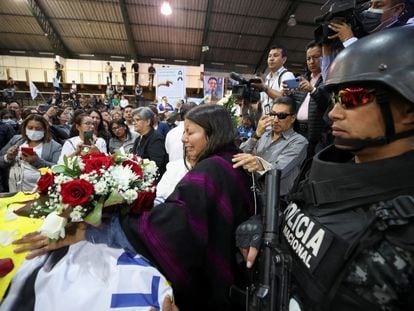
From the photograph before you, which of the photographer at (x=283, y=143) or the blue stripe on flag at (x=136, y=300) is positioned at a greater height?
the photographer at (x=283, y=143)

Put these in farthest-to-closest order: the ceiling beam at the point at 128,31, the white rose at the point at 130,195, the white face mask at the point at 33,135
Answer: the ceiling beam at the point at 128,31, the white face mask at the point at 33,135, the white rose at the point at 130,195

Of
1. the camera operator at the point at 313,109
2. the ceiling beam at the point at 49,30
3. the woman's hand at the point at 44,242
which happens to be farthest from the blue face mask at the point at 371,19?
the ceiling beam at the point at 49,30

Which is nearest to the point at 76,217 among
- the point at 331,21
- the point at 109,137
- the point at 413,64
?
the point at 413,64

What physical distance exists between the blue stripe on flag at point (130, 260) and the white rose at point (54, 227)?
10.1 inches

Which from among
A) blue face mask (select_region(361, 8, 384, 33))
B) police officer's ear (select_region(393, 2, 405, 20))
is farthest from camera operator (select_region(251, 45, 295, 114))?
police officer's ear (select_region(393, 2, 405, 20))

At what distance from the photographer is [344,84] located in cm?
100

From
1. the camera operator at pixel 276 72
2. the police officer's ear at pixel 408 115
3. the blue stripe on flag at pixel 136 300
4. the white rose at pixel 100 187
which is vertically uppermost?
the camera operator at pixel 276 72

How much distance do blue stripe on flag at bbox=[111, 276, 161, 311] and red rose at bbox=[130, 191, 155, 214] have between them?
0.35 metres

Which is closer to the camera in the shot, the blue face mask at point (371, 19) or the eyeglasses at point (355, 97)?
the eyeglasses at point (355, 97)

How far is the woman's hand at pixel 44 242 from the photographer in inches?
46.3

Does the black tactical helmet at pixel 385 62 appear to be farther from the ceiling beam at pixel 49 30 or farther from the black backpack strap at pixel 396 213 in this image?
the ceiling beam at pixel 49 30

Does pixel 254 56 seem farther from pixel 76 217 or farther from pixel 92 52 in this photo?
pixel 76 217

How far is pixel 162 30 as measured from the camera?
13.1 meters

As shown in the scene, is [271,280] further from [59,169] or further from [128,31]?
[128,31]
